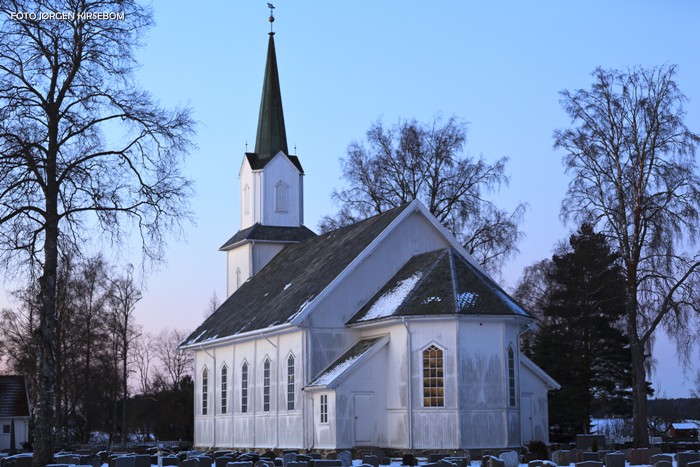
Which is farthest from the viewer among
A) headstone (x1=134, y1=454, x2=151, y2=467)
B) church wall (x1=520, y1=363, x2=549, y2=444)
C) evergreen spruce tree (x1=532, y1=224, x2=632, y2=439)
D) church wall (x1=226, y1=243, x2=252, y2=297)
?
church wall (x1=226, y1=243, x2=252, y2=297)

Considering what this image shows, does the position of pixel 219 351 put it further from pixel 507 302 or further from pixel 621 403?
pixel 621 403

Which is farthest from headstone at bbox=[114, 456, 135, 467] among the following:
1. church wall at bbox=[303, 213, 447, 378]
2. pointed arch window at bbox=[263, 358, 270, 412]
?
pointed arch window at bbox=[263, 358, 270, 412]

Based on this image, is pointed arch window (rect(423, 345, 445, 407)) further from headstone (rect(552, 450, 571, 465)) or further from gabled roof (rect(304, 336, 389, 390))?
headstone (rect(552, 450, 571, 465))

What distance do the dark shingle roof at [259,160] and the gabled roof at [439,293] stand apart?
15.1 m

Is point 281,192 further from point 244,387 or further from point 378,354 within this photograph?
point 378,354

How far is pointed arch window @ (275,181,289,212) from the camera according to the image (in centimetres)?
4969

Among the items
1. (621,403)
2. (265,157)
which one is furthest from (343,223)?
(621,403)

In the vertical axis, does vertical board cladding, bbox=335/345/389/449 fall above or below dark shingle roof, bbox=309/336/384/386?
below

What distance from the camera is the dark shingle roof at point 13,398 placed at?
6134cm

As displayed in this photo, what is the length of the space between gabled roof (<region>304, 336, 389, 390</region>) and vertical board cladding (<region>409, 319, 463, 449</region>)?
1778mm

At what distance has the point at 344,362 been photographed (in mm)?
34531

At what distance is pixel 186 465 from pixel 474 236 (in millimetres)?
26888

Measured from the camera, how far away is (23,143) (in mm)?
24891

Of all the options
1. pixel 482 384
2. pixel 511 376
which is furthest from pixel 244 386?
pixel 511 376
